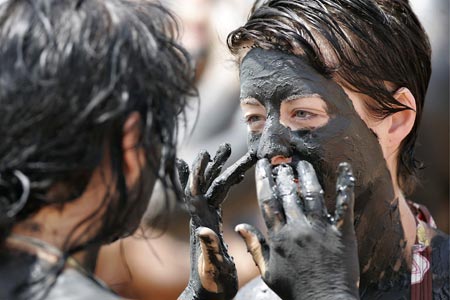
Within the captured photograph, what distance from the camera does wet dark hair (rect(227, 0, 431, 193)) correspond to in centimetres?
258

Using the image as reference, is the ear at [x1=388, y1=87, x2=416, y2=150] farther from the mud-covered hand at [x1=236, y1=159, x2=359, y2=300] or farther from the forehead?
the mud-covered hand at [x1=236, y1=159, x2=359, y2=300]

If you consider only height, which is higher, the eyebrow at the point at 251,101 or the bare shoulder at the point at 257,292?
the eyebrow at the point at 251,101

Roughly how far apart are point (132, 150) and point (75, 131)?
0.12 metres

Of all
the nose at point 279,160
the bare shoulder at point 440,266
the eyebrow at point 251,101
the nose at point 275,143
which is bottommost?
the bare shoulder at point 440,266

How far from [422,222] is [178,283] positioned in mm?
1873

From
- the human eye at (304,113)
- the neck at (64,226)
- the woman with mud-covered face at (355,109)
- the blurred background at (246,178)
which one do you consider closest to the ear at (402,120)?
the woman with mud-covered face at (355,109)

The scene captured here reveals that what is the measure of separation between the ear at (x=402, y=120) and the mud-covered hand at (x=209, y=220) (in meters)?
0.43

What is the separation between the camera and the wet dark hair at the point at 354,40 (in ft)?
8.48

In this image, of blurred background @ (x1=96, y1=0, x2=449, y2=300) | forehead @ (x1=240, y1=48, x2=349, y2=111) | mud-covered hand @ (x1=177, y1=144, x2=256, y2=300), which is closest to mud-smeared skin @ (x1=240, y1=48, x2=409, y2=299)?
forehead @ (x1=240, y1=48, x2=349, y2=111)

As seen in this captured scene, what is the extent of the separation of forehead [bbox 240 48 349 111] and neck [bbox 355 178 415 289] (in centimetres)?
28

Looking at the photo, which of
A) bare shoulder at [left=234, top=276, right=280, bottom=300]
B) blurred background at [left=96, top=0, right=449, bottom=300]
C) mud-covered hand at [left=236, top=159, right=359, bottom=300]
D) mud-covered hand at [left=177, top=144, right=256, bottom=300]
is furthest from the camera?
blurred background at [left=96, top=0, right=449, bottom=300]

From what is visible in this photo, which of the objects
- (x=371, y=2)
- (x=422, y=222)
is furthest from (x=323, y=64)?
(x=422, y=222)

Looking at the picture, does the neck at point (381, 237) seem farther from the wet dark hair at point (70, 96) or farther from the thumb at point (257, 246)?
the wet dark hair at point (70, 96)

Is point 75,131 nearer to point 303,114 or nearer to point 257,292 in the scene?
point 303,114
